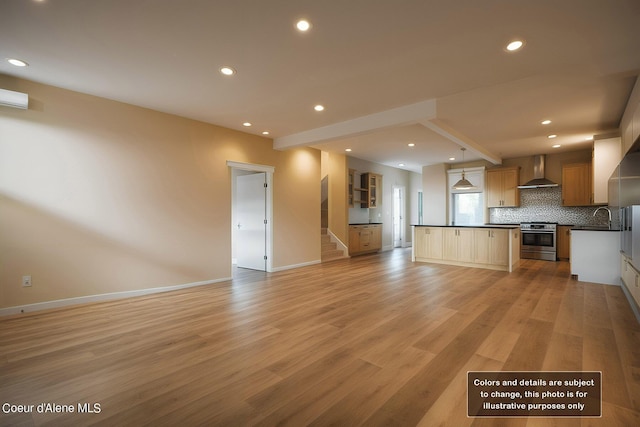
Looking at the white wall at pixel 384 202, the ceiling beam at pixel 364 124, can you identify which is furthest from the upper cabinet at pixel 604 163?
the white wall at pixel 384 202

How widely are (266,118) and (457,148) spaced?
4.84 meters

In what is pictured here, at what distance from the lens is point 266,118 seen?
4.96 meters

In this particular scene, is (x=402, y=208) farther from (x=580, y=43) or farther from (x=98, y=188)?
(x=98, y=188)

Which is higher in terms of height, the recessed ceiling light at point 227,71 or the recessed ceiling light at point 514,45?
the recessed ceiling light at point 227,71

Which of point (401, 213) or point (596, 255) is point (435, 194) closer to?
point (401, 213)

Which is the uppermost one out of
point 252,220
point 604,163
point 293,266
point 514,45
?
point 514,45

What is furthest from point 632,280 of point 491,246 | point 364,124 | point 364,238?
point 364,238

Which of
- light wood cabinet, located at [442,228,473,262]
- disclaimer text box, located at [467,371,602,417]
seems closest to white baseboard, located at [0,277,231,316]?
disclaimer text box, located at [467,371,602,417]

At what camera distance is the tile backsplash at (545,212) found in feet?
24.3

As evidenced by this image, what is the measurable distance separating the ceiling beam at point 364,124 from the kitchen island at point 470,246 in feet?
11.2

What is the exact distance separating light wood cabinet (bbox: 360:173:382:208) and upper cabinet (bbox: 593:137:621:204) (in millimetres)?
5204

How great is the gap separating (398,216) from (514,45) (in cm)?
846

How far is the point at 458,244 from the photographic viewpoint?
6.72 m

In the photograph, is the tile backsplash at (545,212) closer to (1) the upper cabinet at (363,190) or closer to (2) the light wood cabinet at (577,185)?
(2) the light wood cabinet at (577,185)
